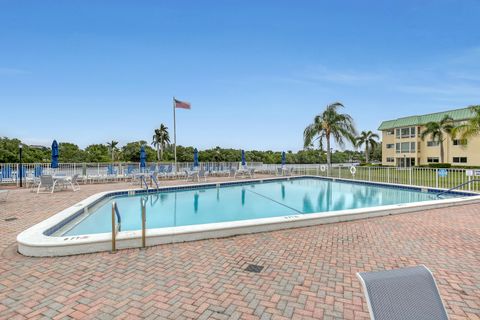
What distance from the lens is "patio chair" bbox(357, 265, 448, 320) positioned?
152cm

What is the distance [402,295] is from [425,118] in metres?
43.8

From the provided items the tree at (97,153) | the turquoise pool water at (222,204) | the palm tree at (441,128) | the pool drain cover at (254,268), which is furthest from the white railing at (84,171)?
the tree at (97,153)

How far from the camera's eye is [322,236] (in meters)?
4.96

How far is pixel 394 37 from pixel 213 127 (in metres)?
23.1

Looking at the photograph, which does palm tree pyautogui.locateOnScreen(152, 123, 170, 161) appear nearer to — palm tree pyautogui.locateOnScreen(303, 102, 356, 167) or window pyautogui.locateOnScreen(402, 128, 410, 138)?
palm tree pyautogui.locateOnScreen(303, 102, 356, 167)

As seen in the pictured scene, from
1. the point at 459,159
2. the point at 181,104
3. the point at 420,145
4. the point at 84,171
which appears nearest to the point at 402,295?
the point at 84,171

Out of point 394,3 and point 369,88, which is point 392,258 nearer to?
point 394,3

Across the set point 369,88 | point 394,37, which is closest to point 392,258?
point 394,37

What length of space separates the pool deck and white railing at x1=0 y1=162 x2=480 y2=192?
8638 mm

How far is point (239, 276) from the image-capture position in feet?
10.6

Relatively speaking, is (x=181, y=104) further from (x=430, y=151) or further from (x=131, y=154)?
(x=131, y=154)

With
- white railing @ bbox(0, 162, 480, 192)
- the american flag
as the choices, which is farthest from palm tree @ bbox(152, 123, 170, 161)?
white railing @ bbox(0, 162, 480, 192)

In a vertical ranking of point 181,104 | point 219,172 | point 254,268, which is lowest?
point 254,268

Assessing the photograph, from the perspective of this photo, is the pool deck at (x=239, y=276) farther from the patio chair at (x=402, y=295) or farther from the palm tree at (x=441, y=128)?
the palm tree at (x=441, y=128)
